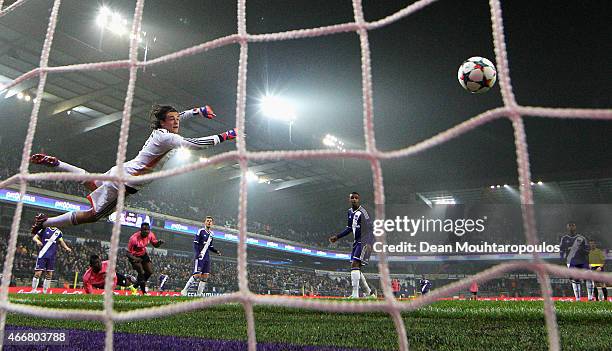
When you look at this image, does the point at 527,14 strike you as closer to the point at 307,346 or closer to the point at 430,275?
the point at 307,346

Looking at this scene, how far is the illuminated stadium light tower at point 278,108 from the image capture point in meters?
23.4

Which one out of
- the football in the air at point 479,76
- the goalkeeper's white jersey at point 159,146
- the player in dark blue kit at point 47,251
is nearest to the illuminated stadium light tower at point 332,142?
the player in dark blue kit at point 47,251

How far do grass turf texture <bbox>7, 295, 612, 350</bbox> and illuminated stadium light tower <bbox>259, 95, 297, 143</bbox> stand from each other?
60.7 feet

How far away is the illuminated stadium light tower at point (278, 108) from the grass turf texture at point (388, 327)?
18508 mm

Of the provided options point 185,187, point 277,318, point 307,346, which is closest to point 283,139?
point 185,187

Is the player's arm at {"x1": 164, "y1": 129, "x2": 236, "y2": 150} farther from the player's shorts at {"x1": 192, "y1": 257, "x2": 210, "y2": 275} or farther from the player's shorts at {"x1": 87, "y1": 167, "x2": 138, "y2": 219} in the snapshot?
the player's shorts at {"x1": 192, "y1": 257, "x2": 210, "y2": 275}

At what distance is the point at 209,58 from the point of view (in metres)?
17.9

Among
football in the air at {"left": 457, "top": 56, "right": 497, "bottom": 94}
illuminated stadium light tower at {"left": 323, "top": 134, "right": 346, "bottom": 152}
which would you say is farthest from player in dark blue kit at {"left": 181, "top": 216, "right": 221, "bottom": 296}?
illuminated stadium light tower at {"left": 323, "top": 134, "right": 346, "bottom": 152}

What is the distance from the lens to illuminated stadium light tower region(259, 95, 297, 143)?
923 inches

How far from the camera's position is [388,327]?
3.98 m

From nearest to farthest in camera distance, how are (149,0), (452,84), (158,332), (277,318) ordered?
(158,332), (277,318), (149,0), (452,84)

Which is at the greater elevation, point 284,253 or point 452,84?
point 452,84

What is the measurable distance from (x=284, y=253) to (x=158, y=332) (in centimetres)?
3236

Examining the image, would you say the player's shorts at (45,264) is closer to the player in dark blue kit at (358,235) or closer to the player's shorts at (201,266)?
the player's shorts at (201,266)
